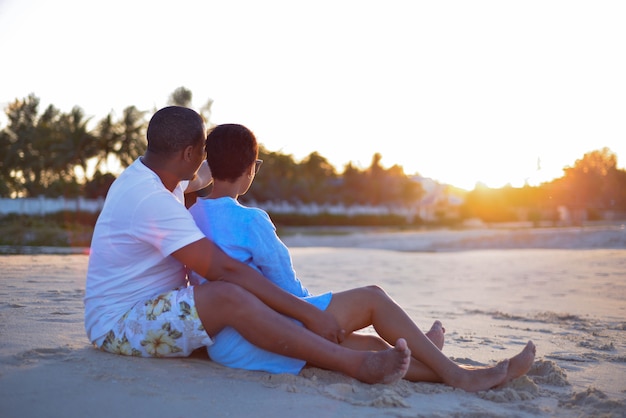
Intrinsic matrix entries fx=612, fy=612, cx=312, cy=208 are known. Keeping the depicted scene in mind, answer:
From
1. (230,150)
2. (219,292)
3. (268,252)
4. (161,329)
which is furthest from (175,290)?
(230,150)

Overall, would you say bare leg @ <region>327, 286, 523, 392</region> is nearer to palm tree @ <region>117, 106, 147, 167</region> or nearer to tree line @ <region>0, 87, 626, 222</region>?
tree line @ <region>0, 87, 626, 222</region>

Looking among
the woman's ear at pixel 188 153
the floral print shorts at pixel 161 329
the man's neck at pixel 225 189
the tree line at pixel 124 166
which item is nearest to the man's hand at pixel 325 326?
the floral print shorts at pixel 161 329

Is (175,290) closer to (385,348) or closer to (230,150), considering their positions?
(230,150)

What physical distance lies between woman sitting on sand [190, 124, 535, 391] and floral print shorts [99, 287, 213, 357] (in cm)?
16

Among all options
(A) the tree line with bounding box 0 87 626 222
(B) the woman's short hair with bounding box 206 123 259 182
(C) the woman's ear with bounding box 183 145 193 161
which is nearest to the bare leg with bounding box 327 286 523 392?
(B) the woman's short hair with bounding box 206 123 259 182

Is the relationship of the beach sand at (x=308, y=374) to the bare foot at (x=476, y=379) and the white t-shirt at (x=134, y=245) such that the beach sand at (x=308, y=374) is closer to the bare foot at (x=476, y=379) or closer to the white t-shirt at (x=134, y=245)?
the bare foot at (x=476, y=379)

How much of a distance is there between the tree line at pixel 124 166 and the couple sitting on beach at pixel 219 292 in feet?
101

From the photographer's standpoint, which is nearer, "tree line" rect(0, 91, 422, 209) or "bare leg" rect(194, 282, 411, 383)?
"bare leg" rect(194, 282, 411, 383)

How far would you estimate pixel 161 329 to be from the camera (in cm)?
294

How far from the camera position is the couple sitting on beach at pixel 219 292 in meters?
2.83

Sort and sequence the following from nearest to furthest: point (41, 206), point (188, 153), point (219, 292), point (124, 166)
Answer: point (219, 292)
point (188, 153)
point (41, 206)
point (124, 166)

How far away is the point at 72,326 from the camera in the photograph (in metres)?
3.93

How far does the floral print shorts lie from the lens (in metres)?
2.89

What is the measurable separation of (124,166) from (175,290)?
1577 inches
